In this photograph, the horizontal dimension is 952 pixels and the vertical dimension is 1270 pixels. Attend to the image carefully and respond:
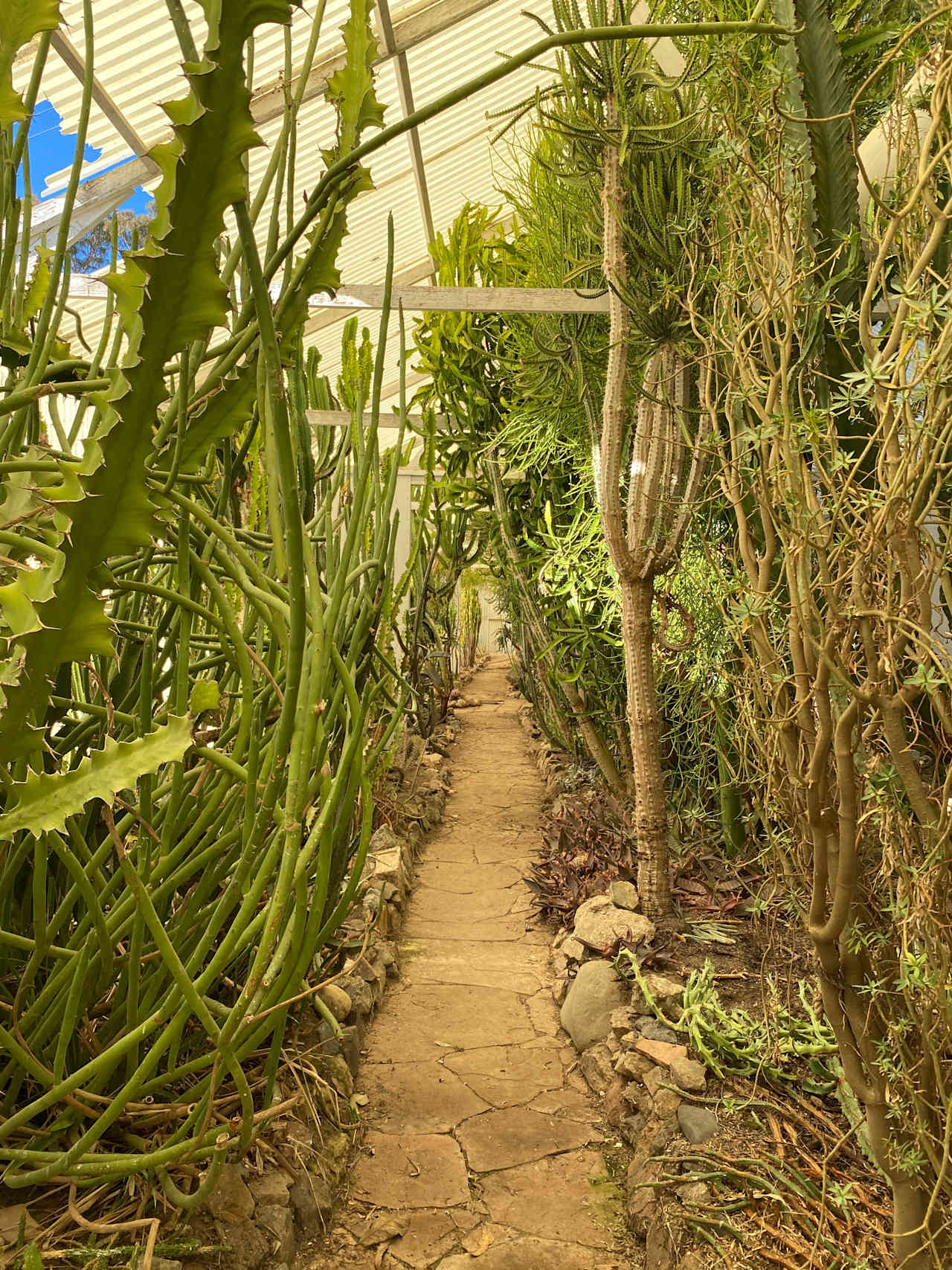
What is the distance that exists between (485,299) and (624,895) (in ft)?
5.71

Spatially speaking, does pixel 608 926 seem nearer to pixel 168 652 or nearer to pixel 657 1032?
pixel 657 1032

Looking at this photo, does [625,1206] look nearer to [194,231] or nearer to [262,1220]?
[262,1220]

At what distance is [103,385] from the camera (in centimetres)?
78

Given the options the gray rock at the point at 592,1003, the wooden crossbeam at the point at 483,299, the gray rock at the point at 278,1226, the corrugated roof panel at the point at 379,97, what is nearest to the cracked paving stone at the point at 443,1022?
the gray rock at the point at 592,1003

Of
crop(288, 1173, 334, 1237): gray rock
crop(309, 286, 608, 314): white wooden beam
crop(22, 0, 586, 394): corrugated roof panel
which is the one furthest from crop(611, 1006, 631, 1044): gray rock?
crop(22, 0, 586, 394): corrugated roof panel

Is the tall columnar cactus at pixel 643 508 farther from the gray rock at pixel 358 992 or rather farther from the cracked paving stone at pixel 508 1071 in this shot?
the gray rock at pixel 358 992

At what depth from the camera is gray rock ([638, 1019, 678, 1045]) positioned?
2096 mm

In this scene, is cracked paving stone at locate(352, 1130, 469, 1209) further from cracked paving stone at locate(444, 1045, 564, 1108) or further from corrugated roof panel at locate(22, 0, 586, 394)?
corrugated roof panel at locate(22, 0, 586, 394)

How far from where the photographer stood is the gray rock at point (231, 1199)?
131cm

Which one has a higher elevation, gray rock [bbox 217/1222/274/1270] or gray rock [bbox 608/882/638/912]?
gray rock [bbox 217/1222/274/1270]

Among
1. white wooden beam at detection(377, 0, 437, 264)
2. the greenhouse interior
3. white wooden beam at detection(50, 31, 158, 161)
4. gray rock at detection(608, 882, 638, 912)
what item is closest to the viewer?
the greenhouse interior

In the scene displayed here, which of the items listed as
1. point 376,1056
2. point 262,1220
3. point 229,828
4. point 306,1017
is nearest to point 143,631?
point 229,828

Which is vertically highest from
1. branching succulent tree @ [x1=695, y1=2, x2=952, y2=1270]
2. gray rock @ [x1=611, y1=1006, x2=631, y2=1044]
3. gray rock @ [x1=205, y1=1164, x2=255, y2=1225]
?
branching succulent tree @ [x1=695, y1=2, x2=952, y2=1270]

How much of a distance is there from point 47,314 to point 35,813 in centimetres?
52
